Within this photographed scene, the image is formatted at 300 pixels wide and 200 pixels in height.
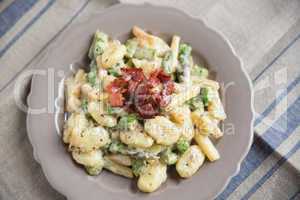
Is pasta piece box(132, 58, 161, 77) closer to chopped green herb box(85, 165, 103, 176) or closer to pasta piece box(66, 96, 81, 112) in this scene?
pasta piece box(66, 96, 81, 112)

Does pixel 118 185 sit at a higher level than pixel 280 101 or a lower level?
lower

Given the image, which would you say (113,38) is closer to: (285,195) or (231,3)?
(231,3)

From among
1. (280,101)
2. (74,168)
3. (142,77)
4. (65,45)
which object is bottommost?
(74,168)

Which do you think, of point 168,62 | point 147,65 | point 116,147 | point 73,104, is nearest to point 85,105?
point 73,104

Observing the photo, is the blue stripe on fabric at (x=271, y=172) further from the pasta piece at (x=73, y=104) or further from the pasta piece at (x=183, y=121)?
the pasta piece at (x=73, y=104)

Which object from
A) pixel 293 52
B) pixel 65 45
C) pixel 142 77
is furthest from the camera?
pixel 293 52

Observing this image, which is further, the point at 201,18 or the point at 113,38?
the point at 201,18

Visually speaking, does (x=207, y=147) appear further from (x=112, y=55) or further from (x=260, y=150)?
(x=112, y=55)

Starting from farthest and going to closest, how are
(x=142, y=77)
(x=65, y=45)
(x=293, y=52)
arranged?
(x=293, y=52) → (x=65, y=45) → (x=142, y=77)

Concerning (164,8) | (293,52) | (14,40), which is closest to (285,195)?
(293,52)
